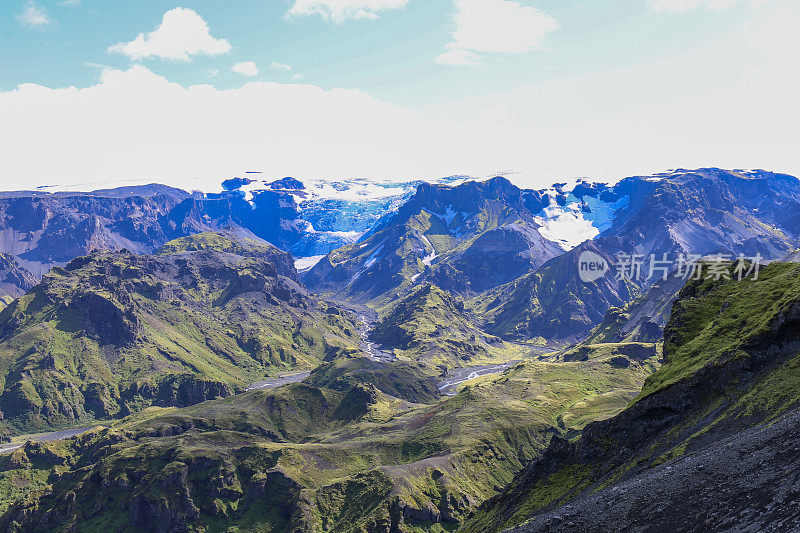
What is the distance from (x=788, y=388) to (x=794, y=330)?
1941cm

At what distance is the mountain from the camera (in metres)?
68.4

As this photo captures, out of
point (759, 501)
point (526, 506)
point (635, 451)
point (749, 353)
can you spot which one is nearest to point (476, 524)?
point (526, 506)

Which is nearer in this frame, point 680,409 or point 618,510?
point 618,510

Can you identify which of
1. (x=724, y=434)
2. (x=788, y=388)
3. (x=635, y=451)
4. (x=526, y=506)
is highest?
(x=788, y=388)

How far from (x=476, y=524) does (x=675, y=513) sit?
329 ft

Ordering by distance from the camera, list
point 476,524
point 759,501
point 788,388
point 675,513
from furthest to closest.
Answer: point 476,524 < point 788,388 < point 675,513 < point 759,501

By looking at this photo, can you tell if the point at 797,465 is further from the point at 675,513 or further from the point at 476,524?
the point at 476,524

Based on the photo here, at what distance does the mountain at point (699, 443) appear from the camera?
68.4m

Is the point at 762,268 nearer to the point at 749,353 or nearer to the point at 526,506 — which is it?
the point at 749,353

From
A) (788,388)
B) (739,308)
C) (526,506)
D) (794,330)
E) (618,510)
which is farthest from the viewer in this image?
(739,308)

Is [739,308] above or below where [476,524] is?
above

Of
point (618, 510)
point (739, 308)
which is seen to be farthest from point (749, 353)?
point (618, 510)

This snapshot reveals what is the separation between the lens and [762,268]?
170000mm

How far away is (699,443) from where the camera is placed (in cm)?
9325
